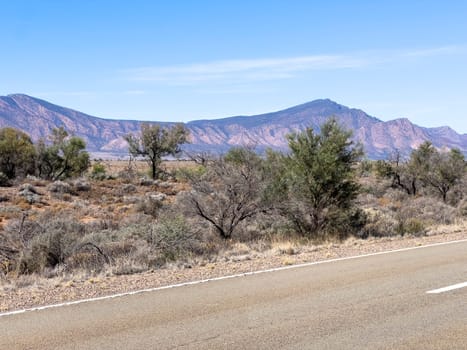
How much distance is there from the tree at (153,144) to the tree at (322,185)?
38034mm

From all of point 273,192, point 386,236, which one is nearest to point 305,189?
point 273,192

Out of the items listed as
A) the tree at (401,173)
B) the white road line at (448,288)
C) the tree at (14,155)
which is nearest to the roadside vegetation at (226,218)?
the white road line at (448,288)

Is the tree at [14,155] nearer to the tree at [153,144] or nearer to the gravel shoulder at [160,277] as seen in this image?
the tree at [153,144]

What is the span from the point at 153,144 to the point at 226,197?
39925 mm

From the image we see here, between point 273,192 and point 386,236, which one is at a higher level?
point 273,192

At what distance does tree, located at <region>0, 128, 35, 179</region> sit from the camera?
45.6m

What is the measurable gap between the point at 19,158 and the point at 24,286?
132 feet

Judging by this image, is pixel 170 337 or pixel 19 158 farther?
pixel 19 158

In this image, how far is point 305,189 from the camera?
59.6 ft

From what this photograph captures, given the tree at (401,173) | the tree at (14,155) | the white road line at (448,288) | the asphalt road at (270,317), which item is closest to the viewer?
the asphalt road at (270,317)

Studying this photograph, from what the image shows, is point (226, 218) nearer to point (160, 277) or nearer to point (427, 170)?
point (160, 277)

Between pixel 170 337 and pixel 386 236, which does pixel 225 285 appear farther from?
pixel 386 236

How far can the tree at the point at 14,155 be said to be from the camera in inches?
1796

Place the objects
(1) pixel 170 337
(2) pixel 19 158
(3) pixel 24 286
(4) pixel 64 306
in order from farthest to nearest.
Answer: (2) pixel 19 158 → (3) pixel 24 286 → (4) pixel 64 306 → (1) pixel 170 337
